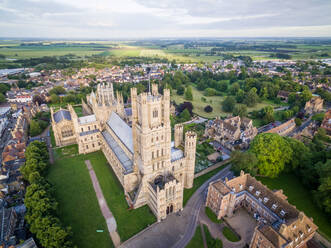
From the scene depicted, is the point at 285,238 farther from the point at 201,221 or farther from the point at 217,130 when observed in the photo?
the point at 217,130

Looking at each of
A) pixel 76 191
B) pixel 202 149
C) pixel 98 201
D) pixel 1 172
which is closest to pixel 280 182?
pixel 202 149

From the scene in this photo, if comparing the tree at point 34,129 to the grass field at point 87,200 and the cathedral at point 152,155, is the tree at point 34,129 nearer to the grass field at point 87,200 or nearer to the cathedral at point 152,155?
the grass field at point 87,200

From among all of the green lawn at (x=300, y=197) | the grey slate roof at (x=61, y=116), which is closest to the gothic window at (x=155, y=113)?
the green lawn at (x=300, y=197)

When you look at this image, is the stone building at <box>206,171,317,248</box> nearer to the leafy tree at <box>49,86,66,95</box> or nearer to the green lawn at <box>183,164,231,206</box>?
the green lawn at <box>183,164,231,206</box>

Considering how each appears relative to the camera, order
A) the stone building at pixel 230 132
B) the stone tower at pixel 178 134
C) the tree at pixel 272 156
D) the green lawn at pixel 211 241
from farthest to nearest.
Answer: the stone building at pixel 230 132 → the tree at pixel 272 156 → the stone tower at pixel 178 134 → the green lawn at pixel 211 241

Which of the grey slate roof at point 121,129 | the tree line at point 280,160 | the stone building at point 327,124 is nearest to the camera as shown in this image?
the tree line at point 280,160

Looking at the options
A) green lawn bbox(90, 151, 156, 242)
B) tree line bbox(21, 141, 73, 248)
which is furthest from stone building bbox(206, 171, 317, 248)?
tree line bbox(21, 141, 73, 248)
